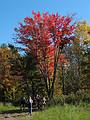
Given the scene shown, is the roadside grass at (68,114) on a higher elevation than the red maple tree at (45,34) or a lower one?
lower

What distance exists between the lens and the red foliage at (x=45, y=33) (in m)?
35.2

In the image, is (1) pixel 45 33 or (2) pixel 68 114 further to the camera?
(1) pixel 45 33

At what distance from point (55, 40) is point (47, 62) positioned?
9.28 ft

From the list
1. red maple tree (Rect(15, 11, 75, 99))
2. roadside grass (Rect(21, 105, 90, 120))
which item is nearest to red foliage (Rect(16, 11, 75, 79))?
red maple tree (Rect(15, 11, 75, 99))

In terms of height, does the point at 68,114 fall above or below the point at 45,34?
below

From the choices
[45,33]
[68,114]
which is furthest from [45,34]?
[68,114]

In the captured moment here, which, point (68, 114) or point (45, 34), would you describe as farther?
point (45, 34)

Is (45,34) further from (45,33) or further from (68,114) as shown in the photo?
(68,114)

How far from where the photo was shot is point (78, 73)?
5147 centimetres

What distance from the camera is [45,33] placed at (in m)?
35.2

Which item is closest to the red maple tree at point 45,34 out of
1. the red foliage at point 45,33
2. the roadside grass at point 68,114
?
the red foliage at point 45,33

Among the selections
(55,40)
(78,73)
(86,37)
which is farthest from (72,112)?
(78,73)

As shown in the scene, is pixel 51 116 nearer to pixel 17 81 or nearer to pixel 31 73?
pixel 31 73

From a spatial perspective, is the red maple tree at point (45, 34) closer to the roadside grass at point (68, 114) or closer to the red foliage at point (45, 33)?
the red foliage at point (45, 33)
